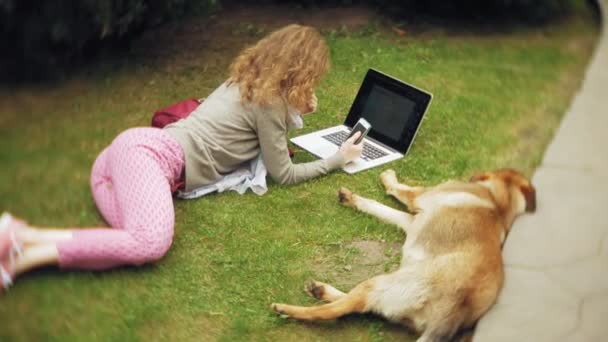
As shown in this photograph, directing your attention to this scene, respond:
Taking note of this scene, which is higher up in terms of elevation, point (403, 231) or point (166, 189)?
point (166, 189)

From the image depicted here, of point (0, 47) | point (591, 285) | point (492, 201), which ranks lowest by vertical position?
point (591, 285)

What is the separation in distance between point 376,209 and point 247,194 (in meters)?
0.84

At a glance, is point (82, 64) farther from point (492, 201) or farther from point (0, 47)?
point (492, 201)

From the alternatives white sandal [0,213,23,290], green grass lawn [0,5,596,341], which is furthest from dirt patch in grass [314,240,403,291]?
white sandal [0,213,23,290]

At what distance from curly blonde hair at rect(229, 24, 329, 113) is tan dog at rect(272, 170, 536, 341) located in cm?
103

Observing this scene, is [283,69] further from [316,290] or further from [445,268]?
[445,268]

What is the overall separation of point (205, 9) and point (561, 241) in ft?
13.3

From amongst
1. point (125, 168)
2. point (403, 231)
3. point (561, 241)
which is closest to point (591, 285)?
point (561, 241)

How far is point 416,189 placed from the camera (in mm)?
4684

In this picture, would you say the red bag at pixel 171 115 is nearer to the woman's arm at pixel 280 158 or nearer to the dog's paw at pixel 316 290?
the woman's arm at pixel 280 158

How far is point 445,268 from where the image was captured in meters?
3.59

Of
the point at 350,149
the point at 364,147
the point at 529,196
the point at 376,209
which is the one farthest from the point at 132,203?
the point at 529,196

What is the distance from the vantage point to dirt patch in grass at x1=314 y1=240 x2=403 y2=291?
4035 millimetres

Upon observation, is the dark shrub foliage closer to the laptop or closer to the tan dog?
the laptop
